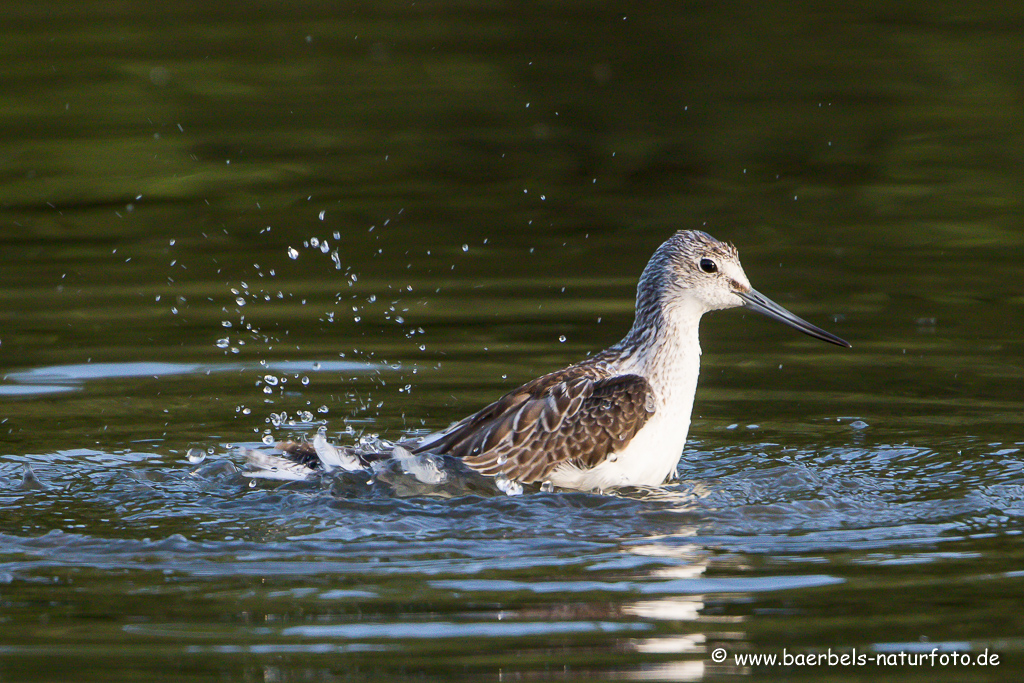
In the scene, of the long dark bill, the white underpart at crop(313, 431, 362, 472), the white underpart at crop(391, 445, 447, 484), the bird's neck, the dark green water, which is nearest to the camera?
the dark green water

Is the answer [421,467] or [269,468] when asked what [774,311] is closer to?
[421,467]

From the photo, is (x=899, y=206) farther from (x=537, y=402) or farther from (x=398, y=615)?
(x=398, y=615)

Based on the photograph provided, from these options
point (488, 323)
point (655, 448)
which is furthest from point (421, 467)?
point (488, 323)

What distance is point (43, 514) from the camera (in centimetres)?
705

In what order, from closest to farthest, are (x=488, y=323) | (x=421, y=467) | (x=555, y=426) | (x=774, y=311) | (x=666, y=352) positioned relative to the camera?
1. (x=421, y=467)
2. (x=555, y=426)
3. (x=666, y=352)
4. (x=774, y=311)
5. (x=488, y=323)

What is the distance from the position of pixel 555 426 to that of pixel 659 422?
20.8 inches

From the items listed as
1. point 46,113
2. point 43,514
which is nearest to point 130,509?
point 43,514

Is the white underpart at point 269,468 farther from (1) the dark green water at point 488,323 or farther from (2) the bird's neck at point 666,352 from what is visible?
(2) the bird's neck at point 666,352

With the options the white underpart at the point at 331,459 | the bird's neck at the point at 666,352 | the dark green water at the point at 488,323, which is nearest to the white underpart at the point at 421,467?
the dark green water at the point at 488,323

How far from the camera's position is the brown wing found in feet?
25.1

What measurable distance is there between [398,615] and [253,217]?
25.8ft

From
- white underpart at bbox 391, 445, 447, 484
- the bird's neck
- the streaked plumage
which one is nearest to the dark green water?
white underpart at bbox 391, 445, 447, 484

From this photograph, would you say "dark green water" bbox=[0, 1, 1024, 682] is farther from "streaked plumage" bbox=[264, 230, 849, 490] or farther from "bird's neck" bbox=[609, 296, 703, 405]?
"bird's neck" bbox=[609, 296, 703, 405]

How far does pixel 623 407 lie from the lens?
25.2ft
